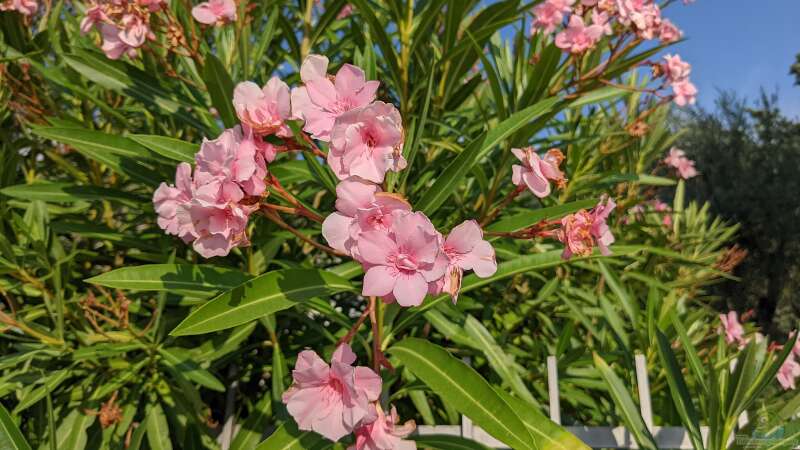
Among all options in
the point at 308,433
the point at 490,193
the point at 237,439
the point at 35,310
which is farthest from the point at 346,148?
the point at 35,310

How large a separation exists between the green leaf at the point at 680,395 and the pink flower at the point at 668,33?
90 centimetres

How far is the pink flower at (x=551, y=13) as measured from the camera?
1.57 m

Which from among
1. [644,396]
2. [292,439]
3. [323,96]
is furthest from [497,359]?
[323,96]

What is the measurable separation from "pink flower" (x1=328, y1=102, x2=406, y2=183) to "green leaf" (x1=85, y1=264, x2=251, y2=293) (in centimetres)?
42

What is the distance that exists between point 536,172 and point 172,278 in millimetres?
701

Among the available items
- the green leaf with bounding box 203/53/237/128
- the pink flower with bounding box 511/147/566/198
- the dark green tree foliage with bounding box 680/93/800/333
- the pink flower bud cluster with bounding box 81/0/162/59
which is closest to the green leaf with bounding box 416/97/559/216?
the pink flower with bounding box 511/147/566/198

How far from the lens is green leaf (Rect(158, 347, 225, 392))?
1240 millimetres

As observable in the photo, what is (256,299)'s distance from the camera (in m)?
0.87

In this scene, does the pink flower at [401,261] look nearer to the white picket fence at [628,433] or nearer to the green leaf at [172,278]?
the green leaf at [172,278]

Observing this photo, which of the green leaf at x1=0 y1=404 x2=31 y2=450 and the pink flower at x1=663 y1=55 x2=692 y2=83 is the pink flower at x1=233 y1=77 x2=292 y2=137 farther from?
the pink flower at x1=663 y1=55 x2=692 y2=83

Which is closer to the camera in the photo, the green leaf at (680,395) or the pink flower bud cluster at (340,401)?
the pink flower bud cluster at (340,401)

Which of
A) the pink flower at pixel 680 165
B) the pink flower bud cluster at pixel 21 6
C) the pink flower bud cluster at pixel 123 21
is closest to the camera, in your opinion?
the pink flower bud cluster at pixel 123 21

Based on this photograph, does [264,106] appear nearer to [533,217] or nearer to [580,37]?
[533,217]

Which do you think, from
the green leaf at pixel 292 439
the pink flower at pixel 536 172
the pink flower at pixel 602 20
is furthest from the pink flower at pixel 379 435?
the pink flower at pixel 602 20
